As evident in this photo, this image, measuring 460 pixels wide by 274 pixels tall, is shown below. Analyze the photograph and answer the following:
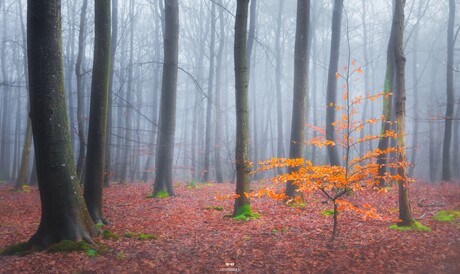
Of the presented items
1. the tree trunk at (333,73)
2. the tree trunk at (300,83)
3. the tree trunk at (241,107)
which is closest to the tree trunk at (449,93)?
the tree trunk at (333,73)

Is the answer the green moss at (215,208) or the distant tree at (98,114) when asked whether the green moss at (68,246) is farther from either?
the green moss at (215,208)

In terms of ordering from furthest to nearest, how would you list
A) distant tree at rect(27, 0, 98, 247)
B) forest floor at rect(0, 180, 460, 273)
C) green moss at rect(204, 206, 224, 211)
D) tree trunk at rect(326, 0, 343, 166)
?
tree trunk at rect(326, 0, 343, 166) < green moss at rect(204, 206, 224, 211) < distant tree at rect(27, 0, 98, 247) < forest floor at rect(0, 180, 460, 273)

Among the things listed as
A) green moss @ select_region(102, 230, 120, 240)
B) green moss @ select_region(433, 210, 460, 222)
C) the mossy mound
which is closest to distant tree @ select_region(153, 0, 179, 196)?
the mossy mound

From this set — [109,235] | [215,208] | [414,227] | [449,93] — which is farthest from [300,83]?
[449,93]

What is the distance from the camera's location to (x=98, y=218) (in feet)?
26.4

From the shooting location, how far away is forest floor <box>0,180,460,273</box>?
5180 mm

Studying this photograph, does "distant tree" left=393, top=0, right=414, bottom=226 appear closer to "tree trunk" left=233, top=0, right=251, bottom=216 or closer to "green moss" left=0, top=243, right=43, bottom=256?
"tree trunk" left=233, top=0, right=251, bottom=216

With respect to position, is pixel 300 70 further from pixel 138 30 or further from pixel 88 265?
pixel 138 30

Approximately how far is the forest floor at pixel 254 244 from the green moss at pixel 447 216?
0.77 ft

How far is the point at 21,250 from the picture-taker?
5547mm

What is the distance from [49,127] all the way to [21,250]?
2.19 meters

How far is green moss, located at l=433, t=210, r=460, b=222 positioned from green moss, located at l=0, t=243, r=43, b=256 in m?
9.29

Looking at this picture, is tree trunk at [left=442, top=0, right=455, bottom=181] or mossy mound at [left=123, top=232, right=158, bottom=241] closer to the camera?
mossy mound at [left=123, top=232, right=158, bottom=241]

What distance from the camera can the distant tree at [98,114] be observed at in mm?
7852
